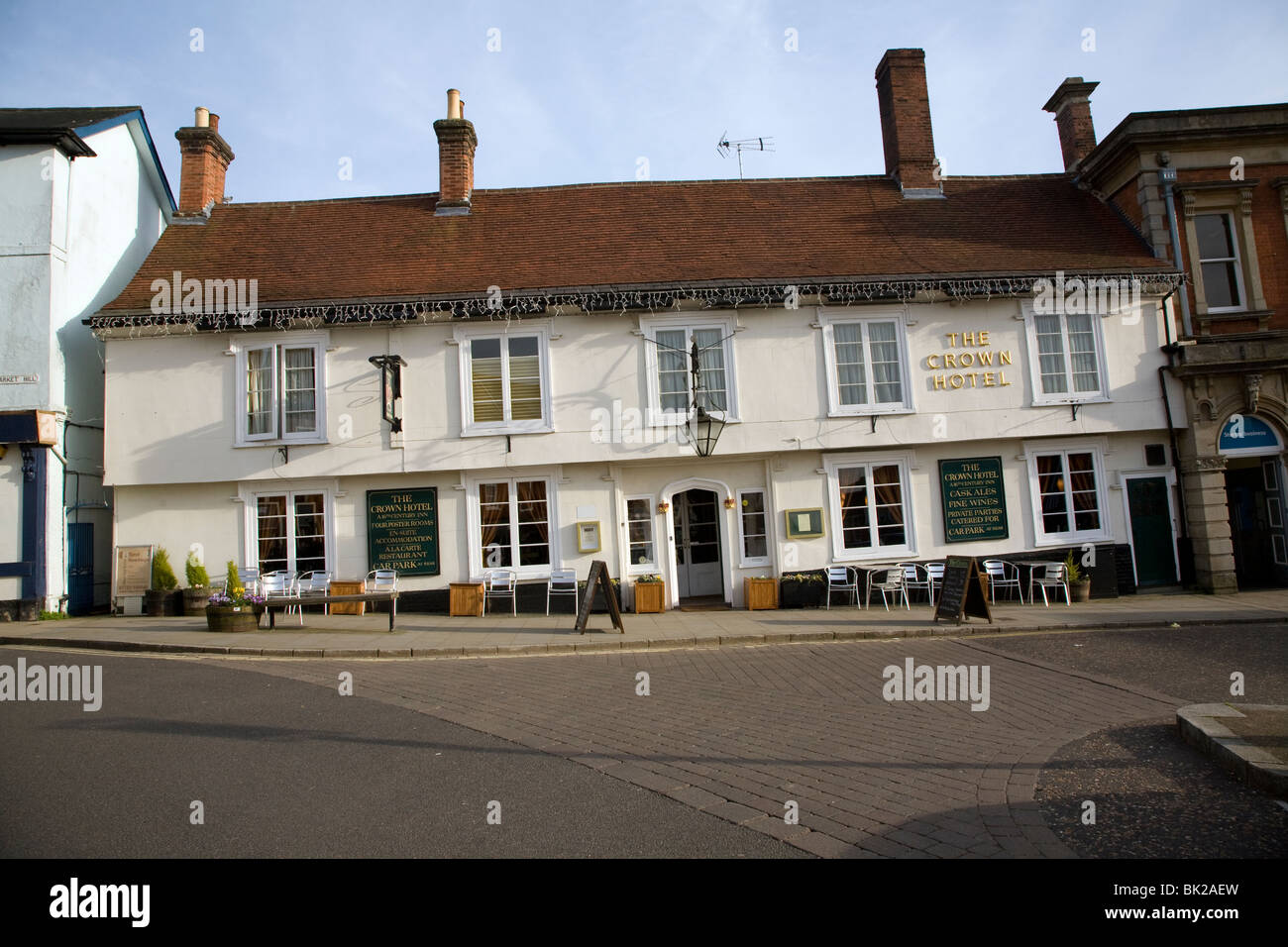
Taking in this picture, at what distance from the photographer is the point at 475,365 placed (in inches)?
626

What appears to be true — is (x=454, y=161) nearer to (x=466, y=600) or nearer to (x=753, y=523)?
(x=466, y=600)

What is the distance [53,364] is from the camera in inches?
607

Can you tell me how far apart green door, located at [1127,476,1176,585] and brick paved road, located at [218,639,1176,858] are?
8024 millimetres

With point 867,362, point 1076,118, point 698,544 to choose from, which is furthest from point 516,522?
point 1076,118

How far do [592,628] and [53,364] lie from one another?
38.1 feet

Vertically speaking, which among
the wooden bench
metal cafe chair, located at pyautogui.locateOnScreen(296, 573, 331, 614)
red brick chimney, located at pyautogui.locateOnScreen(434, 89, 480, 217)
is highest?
red brick chimney, located at pyautogui.locateOnScreen(434, 89, 480, 217)

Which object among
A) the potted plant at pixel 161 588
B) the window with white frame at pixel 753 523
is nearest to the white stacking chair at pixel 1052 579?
the window with white frame at pixel 753 523

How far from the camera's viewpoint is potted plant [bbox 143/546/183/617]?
1525 centimetres

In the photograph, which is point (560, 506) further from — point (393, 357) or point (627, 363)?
point (393, 357)

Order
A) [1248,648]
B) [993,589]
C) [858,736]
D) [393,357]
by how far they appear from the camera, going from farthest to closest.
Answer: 1. [993,589]
2. [393,357]
3. [1248,648]
4. [858,736]

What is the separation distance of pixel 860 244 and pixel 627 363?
5943 mm

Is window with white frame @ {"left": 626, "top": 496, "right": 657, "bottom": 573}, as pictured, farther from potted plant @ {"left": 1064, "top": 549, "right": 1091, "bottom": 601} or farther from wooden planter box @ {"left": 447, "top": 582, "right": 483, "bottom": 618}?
potted plant @ {"left": 1064, "top": 549, "right": 1091, "bottom": 601}

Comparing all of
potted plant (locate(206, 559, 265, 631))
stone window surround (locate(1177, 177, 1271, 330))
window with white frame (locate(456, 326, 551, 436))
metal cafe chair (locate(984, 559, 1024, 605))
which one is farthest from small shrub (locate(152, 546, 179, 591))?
stone window surround (locate(1177, 177, 1271, 330))
